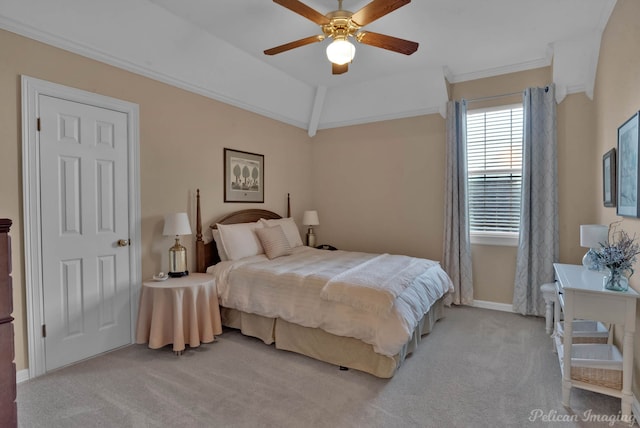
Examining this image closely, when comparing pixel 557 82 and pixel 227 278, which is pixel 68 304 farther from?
pixel 557 82

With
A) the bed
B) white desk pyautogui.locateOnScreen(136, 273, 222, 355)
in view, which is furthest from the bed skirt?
white desk pyautogui.locateOnScreen(136, 273, 222, 355)

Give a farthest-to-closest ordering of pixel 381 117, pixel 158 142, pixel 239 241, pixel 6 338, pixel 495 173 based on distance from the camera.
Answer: pixel 381 117, pixel 495 173, pixel 239 241, pixel 158 142, pixel 6 338

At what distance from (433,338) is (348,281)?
4.02 ft

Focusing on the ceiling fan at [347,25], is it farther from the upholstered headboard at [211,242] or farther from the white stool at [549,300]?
the white stool at [549,300]

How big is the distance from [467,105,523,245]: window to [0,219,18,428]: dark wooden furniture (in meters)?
4.39

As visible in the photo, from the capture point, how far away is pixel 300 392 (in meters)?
2.35

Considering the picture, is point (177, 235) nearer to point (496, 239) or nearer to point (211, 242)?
point (211, 242)

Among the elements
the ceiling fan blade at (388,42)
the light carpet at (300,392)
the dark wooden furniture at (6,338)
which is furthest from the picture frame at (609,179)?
the dark wooden furniture at (6,338)

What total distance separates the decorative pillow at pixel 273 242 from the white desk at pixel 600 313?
2707 mm

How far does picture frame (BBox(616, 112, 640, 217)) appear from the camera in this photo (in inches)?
81.4

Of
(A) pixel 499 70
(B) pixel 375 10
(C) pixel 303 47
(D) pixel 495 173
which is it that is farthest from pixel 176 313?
(A) pixel 499 70

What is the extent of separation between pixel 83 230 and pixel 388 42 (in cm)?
298

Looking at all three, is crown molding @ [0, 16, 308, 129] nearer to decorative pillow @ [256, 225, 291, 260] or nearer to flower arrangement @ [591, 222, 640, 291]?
decorative pillow @ [256, 225, 291, 260]

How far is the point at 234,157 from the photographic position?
4.18 metres
